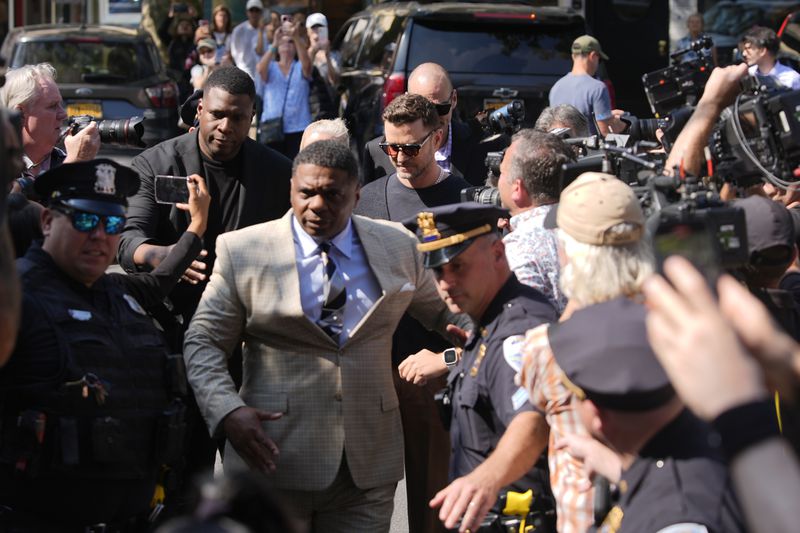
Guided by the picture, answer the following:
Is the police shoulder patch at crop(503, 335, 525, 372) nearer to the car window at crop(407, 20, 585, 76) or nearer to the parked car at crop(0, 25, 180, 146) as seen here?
the car window at crop(407, 20, 585, 76)

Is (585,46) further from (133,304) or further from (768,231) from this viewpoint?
(133,304)

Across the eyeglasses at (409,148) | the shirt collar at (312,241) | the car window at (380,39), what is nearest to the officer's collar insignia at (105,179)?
the shirt collar at (312,241)

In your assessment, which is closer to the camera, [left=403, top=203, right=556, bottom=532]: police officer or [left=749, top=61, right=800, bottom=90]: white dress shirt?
[left=403, top=203, right=556, bottom=532]: police officer

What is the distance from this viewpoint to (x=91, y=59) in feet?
50.4

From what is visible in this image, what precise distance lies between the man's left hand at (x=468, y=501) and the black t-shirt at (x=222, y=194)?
2258 mm

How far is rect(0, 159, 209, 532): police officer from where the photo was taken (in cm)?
386

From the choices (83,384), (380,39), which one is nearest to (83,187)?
(83,384)

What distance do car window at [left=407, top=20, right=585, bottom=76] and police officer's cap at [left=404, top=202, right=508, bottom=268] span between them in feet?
25.6

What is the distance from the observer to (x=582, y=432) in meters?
3.49

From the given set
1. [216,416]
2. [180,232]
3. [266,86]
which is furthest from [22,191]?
[266,86]

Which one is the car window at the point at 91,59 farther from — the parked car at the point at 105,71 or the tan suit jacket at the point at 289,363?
the tan suit jacket at the point at 289,363

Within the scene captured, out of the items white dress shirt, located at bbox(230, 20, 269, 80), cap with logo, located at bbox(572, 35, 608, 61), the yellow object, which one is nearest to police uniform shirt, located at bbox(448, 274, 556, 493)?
the yellow object

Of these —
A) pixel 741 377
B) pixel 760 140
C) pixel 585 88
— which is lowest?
pixel 585 88

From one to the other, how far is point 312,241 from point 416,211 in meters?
1.41
